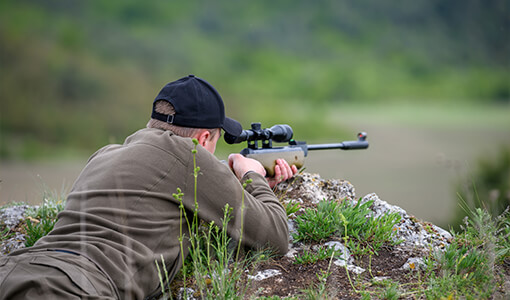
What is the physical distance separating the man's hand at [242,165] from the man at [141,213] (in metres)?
0.47

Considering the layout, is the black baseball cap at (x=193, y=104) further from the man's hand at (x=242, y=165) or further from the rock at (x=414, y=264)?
the rock at (x=414, y=264)

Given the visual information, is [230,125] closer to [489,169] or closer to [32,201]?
[32,201]

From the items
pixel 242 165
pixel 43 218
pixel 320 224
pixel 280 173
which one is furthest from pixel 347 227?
pixel 43 218

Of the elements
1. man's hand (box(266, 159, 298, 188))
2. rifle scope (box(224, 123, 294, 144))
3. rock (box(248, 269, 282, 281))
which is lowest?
rock (box(248, 269, 282, 281))

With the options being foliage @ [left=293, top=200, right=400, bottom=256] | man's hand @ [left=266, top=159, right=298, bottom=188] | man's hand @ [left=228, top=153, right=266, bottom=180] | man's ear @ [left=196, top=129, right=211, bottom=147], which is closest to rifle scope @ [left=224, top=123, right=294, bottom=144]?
man's hand @ [left=228, top=153, right=266, bottom=180]

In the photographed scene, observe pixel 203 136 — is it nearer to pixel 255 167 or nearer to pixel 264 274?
pixel 255 167

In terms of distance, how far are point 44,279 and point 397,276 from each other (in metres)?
2.65

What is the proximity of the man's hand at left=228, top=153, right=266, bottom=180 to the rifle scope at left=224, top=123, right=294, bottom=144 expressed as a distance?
0.16 metres

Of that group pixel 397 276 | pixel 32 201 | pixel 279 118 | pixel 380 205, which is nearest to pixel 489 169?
pixel 380 205

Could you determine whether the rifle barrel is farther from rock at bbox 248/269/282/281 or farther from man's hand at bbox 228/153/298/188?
rock at bbox 248/269/282/281

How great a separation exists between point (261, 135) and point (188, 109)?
1.27 metres

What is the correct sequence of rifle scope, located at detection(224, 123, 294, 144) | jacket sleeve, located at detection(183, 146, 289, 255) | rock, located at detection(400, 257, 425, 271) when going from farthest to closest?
rifle scope, located at detection(224, 123, 294, 144)
rock, located at detection(400, 257, 425, 271)
jacket sleeve, located at detection(183, 146, 289, 255)

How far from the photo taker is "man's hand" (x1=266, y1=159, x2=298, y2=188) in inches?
184

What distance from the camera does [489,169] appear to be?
44.8ft
